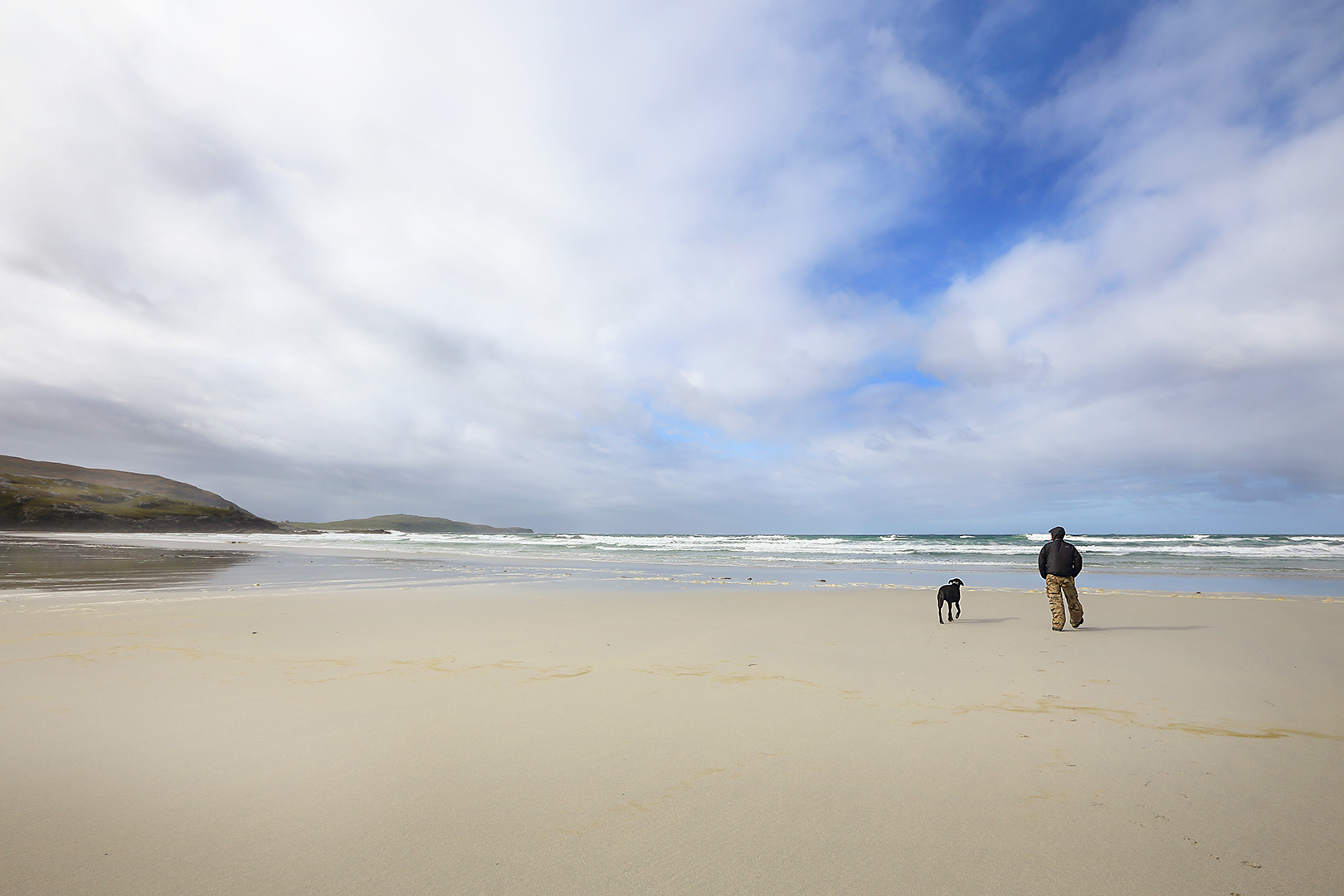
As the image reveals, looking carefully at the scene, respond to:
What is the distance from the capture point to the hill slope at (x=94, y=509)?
210 ft

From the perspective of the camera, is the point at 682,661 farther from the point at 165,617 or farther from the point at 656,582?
the point at 656,582

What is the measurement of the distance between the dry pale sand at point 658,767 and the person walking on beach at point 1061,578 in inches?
60.1

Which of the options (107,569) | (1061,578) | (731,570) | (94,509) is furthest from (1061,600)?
(94,509)

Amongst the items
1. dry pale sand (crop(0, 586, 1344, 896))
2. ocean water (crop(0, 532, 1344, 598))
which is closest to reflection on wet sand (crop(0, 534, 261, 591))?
ocean water (crop(0, 532, 1344, 598))

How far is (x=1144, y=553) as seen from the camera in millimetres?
30875

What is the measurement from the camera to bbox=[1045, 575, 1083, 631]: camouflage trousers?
30.4 ft

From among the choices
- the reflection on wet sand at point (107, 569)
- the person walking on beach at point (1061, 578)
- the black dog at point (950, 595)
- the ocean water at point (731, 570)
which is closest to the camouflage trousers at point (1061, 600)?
the person walking on beach at point (1061, 578)

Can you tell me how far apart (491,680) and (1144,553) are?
37.3 m

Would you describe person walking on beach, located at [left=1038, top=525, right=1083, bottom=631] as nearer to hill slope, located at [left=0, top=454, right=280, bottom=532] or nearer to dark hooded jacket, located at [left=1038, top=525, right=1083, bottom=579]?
dark hooded jacket, located at [left=1038, top=525, right=1083, bottom=579]

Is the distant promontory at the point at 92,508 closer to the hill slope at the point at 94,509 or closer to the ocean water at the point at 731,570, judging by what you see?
the hill slope at the point at 94,509

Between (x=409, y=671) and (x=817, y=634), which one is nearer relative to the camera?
(x=409, y=671)

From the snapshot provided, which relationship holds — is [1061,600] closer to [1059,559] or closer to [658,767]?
[1059,559]

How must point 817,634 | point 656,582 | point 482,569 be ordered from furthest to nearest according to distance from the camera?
point 482,569, point 656,582, point 817,634

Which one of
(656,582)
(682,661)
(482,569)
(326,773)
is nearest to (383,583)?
(482,569)
